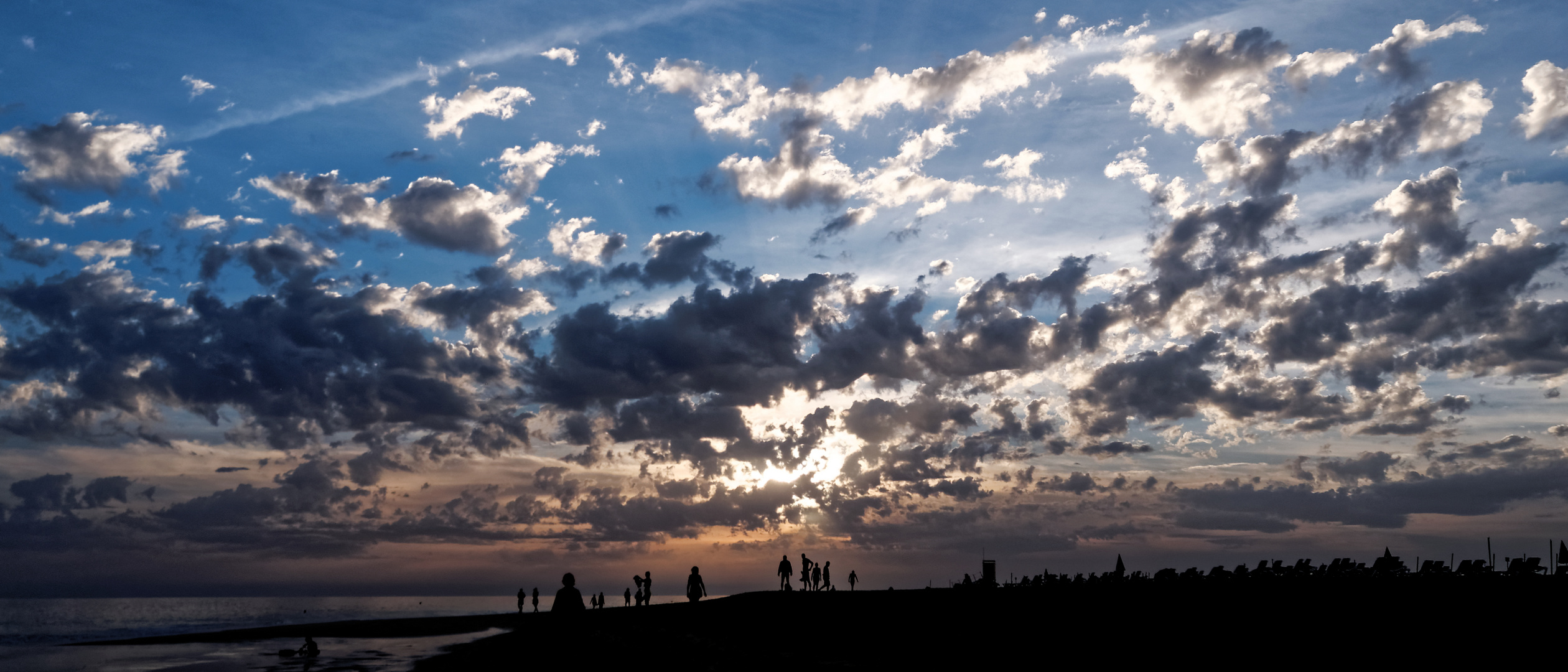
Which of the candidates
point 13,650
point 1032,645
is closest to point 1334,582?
point 1032,645

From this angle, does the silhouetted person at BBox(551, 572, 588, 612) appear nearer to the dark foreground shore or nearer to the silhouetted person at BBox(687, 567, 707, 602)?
the dark foreground shore

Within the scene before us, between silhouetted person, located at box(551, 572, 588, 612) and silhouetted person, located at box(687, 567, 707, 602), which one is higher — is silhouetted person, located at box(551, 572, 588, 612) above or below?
above

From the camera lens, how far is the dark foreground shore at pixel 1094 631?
74.3 feet

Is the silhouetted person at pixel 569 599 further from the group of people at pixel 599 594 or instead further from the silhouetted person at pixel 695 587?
the silhouetted person at pixel 695 587

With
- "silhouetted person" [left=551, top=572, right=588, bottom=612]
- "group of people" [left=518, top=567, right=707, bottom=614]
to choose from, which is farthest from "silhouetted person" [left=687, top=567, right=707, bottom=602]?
"silhouetted person" [left=551, top=572, right=588, bottom=612]

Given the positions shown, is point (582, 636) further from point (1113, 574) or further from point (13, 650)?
point (1113, 574)

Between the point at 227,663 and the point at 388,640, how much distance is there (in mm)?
17533

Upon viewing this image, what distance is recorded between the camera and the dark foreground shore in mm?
22656

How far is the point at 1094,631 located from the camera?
31531 mm

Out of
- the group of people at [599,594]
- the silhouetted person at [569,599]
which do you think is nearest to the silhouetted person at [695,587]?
the group of people at [599,594]

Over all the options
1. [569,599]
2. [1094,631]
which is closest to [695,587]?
[1094,631]

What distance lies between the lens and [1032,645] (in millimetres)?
29562

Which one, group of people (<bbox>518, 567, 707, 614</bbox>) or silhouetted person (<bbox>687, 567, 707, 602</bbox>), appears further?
silhouetted person (<bbox>687, 567, 707, 602</bbox>)

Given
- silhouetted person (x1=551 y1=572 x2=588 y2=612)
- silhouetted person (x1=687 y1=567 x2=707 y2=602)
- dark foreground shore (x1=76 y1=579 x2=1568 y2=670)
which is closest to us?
silhouetted person (x1=551 y1=572 x2=588 y2=612)
